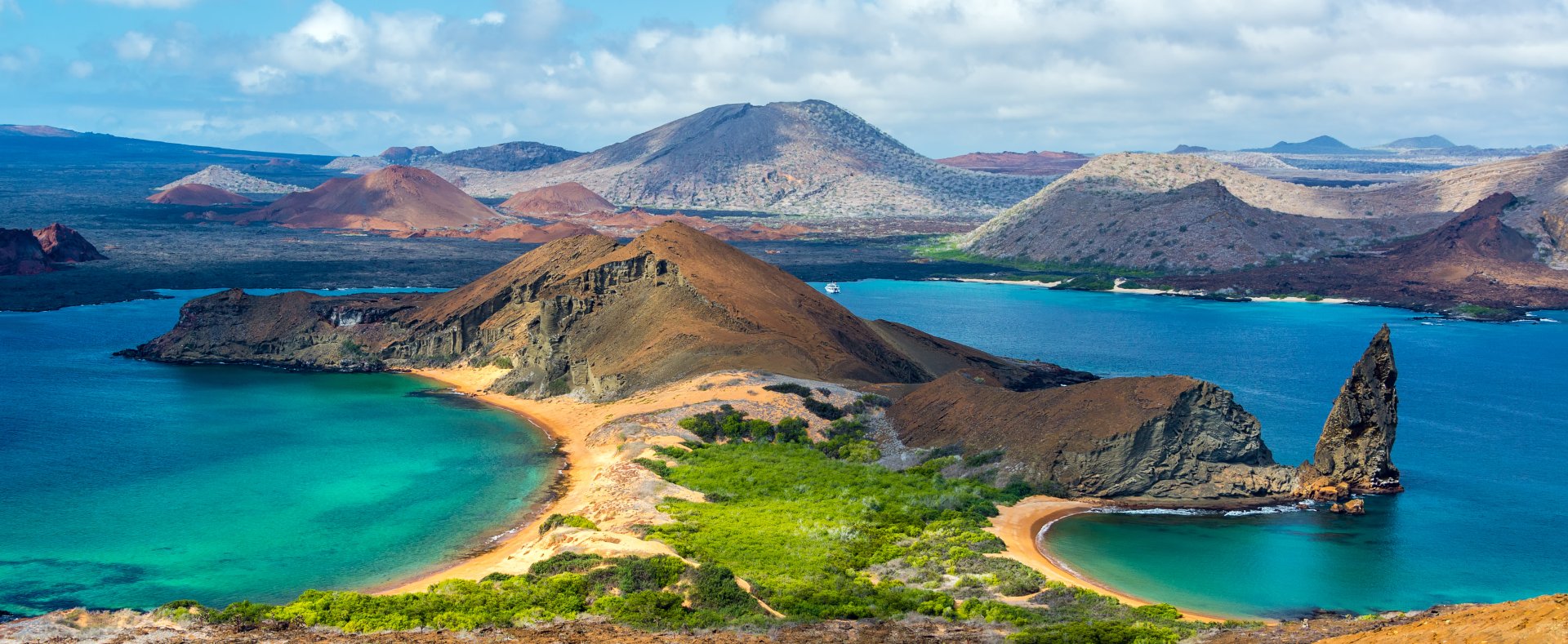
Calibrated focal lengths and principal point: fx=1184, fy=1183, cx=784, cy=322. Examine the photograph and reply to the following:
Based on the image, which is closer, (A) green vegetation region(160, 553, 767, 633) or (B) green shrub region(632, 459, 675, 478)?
(A) green vegetation region(160, 553, 767, 633)

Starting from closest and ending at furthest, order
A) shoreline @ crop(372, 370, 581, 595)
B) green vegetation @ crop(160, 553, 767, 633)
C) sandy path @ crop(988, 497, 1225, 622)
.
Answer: green vegetation @ crop(160, 553, 767, 633) < sandy path @ crop(988, 497, 1225, 622) < shoreline @ crop(372, 370, 581, 595)

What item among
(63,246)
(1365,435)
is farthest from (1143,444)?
(63,246)

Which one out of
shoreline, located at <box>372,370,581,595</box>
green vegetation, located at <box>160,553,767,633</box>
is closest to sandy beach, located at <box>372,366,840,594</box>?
shoreline, located at <box>372,370,581,595</box>

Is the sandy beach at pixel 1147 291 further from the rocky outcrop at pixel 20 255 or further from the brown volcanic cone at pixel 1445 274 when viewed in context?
the rocky outcrop at pixel 20 255

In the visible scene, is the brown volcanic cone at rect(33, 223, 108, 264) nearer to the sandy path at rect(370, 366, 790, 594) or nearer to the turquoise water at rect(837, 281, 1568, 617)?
the sandy path at rect(370, 366, 790, 594)

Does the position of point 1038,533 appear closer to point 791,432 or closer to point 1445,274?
point 791,432

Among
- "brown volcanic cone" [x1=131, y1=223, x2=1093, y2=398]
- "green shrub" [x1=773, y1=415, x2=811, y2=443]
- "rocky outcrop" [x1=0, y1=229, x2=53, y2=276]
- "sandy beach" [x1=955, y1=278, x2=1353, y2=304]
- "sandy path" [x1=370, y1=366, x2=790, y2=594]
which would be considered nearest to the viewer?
"sandy path" [x1=370, y1=366, x2=790, y2=594]

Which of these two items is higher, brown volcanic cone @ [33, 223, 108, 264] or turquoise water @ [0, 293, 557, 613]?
brown volcanic cone @ [33, 223, 108, 264]
